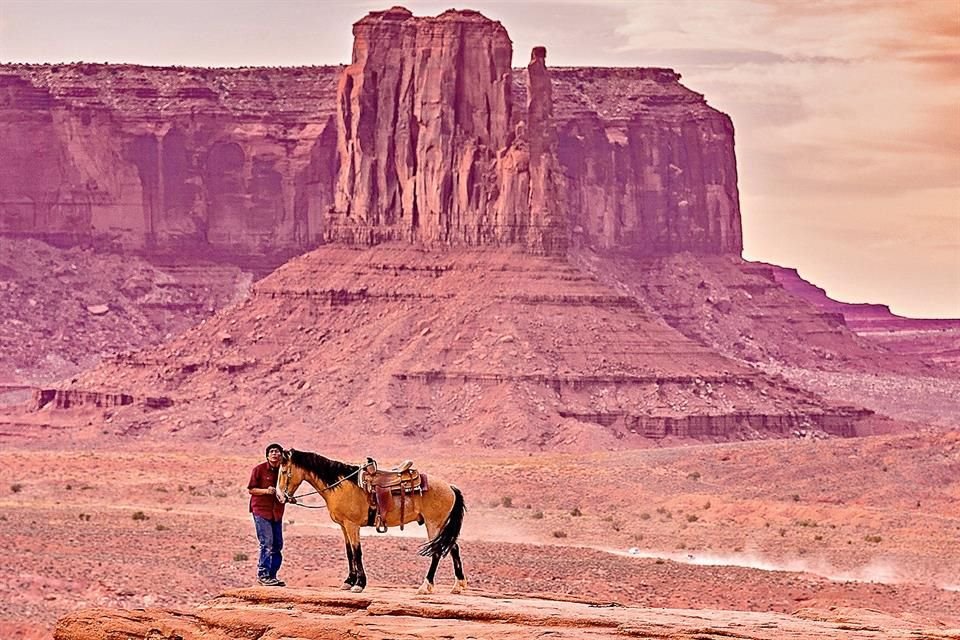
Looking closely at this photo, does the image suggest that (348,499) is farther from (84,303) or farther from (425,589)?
(84,303)

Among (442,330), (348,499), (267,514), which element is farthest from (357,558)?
(442,330)

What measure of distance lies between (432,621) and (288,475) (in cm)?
334

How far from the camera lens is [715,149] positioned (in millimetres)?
176375

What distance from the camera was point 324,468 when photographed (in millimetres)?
28781

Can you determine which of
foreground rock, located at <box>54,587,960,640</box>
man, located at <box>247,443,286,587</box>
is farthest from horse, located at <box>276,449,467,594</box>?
foreground rock, located at <box>54,587,960,640</box>

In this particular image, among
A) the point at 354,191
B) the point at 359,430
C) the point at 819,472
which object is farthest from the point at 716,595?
the point at 354,191

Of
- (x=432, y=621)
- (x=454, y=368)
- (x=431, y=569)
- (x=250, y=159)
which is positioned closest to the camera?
(x=432, y=621)

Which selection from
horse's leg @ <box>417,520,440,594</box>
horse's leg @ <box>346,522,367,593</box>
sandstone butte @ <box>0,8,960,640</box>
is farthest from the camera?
sandstone butte @ <box>0,8,960,640</box>

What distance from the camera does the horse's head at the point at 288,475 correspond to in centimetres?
2875

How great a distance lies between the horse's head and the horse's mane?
4 cm

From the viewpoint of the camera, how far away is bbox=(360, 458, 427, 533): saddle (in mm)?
28766

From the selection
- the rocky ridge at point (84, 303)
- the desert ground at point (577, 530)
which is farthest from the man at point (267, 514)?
the rocky ridge at point (84, 303)

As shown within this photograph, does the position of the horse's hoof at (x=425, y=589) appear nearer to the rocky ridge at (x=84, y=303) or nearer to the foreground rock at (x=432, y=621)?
the foreground rock at (x=432, y=621)

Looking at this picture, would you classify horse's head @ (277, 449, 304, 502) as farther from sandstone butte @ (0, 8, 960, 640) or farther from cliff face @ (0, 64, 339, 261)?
cliff face @ (0, 64, 339, 261)
